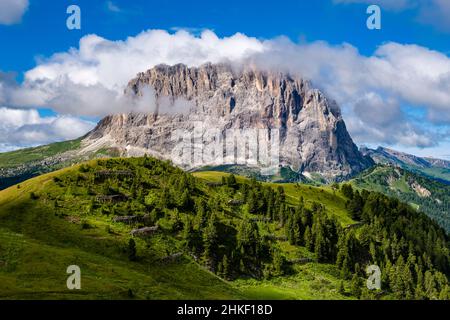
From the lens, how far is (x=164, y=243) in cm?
12131

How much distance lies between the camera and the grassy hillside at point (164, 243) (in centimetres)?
8762

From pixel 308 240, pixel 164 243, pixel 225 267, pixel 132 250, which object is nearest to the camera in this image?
pixel 132 250

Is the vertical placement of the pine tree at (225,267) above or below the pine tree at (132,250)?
below

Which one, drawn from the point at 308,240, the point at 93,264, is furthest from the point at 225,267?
the point at 308,240

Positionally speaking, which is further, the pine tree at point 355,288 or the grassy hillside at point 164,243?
the pine tree at point 355,288

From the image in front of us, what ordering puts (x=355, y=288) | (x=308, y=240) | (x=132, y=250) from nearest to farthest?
(x=132, y=250) → (x=355, y=288) → (x=308, y=240)

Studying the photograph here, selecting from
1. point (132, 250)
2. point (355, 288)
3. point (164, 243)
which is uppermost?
point (164, 243)

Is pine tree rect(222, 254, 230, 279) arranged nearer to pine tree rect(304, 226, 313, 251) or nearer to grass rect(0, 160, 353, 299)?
grass rect(0, 160, 353, 299)

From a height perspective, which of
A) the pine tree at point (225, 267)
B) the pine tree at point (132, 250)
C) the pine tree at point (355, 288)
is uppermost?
the pine tree at point (132, 250)

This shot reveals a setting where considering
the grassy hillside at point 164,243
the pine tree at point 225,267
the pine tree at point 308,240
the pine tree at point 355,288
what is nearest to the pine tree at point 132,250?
the grassy hillside at point 164,243

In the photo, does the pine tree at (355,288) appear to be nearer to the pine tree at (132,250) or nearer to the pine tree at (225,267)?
the pine tree at (225,267)

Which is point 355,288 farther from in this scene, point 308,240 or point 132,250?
point 132,250
